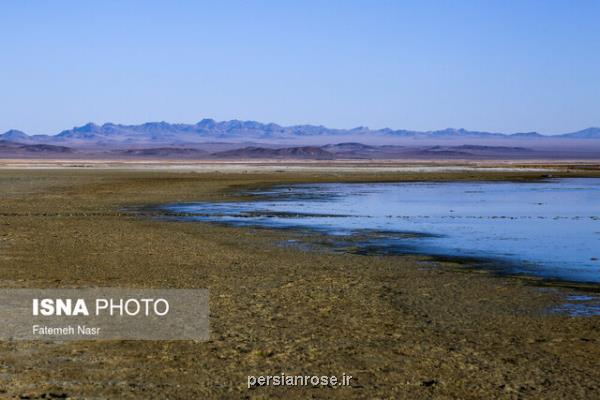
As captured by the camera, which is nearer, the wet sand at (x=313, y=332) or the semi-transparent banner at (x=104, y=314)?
the wet sand at (x=313, y=332)

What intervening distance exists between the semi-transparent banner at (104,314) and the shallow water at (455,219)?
6.86 m

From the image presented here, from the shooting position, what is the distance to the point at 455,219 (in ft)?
82.4

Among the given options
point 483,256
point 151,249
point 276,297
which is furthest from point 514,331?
point 151,249

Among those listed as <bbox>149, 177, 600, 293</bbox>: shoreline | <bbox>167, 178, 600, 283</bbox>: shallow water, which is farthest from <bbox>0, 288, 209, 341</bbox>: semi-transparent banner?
<bbox>167, 178, 600, 283</bbox>: shallow water

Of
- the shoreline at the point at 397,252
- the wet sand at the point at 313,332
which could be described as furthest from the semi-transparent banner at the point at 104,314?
the shoreline at the point at 397,252

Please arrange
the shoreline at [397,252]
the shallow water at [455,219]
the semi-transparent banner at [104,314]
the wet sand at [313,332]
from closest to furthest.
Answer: the wet sand at [313,332] < the semi-transparent banner at [104,314] < the shoreline at [397,252] < the shallow water at [455,219]

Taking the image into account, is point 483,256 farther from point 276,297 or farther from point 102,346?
point 102,346

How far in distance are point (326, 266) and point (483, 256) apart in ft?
12.3

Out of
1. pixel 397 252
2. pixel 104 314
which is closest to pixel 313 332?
pixel 104 314

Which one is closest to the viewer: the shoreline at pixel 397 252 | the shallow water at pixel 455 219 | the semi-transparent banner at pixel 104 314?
the semi-transparent banner at pixel 104 314

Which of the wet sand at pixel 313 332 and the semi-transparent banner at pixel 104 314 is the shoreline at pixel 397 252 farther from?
the semi-transparent banner at pixel 104 314

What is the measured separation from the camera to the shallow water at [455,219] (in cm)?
1688

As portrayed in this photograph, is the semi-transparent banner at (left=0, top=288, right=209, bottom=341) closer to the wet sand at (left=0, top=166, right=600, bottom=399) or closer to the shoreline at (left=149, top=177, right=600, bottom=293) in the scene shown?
the wet sand at (left=0, top=166, right=600, bottom=399)

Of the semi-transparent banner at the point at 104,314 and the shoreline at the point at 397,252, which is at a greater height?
the semi-transparent banner at the point at 104,314
